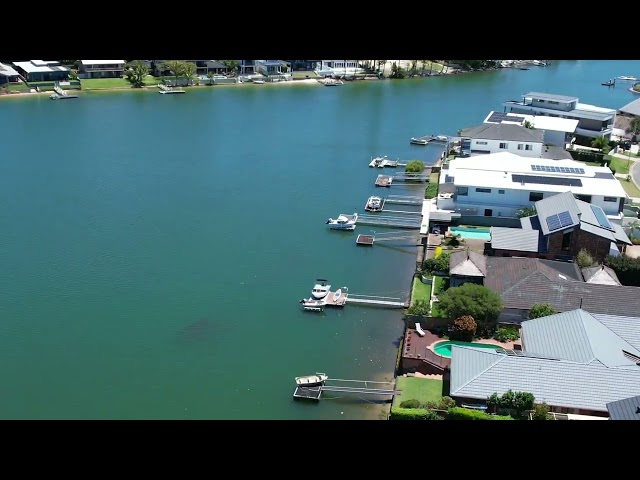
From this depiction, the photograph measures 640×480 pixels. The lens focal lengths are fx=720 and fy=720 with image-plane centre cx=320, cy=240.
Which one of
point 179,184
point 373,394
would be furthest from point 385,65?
point 373,394

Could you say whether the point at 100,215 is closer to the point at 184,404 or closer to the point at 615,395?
the point at 184,404

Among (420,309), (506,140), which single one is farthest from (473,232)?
(506,140)

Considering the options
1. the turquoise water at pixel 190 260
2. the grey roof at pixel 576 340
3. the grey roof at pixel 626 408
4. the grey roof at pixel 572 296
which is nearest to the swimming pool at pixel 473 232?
the turquoise water at pixel 190 260

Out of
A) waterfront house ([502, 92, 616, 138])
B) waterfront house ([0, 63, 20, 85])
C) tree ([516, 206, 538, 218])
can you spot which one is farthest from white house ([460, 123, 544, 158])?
waterfront house ([0, 63, 20, 85])

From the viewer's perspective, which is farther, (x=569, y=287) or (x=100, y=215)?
(x=100, y=215)

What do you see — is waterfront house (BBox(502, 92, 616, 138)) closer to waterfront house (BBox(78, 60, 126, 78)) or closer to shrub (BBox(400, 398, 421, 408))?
shrub (BBox(400, 398, 421, 408))
